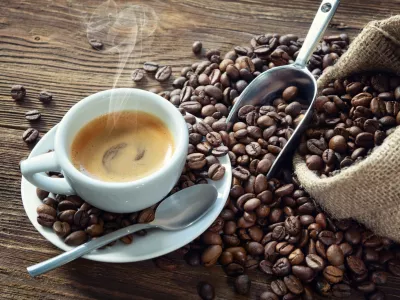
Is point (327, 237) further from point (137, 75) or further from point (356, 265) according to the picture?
point (137, 75)

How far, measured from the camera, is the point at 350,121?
159 centimetres

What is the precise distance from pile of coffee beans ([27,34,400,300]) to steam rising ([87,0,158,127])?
1.39ft

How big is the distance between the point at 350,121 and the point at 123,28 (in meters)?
0.98

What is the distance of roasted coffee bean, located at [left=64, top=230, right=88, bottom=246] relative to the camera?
4.57 feet

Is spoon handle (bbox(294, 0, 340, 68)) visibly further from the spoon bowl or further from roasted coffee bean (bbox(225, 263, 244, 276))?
roasted coffee bean (bbox(225, 263, 244, 276))

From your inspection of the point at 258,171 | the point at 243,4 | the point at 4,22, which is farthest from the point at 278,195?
the point at 4,22

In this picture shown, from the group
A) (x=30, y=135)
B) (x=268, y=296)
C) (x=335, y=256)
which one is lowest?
(x=30, y=135)

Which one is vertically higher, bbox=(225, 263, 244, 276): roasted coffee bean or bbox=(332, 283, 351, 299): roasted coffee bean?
bbox=(332, 283, 351, 299): roasted coffee bean

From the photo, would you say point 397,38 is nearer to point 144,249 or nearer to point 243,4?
point 243,4

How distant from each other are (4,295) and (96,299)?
0.77 ft

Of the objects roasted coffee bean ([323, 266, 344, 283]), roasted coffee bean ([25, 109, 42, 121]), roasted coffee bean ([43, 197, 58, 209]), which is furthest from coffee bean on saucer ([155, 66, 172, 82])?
roasted coffee bean ([323, 266, 344, 283])

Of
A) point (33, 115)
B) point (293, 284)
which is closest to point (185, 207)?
point (293, 284)

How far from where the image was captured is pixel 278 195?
5.12ft

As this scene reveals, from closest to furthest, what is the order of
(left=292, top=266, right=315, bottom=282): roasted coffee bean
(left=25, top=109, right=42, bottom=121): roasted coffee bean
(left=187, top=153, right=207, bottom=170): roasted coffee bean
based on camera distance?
(left=292, top=266, right=315, bottom=282): roasted coffee bean < (left=187, top=153, right=207, bottom=170): roasted coffee bean < (left=25, top=109, right=42, bottom=121): roasted coffee bean
